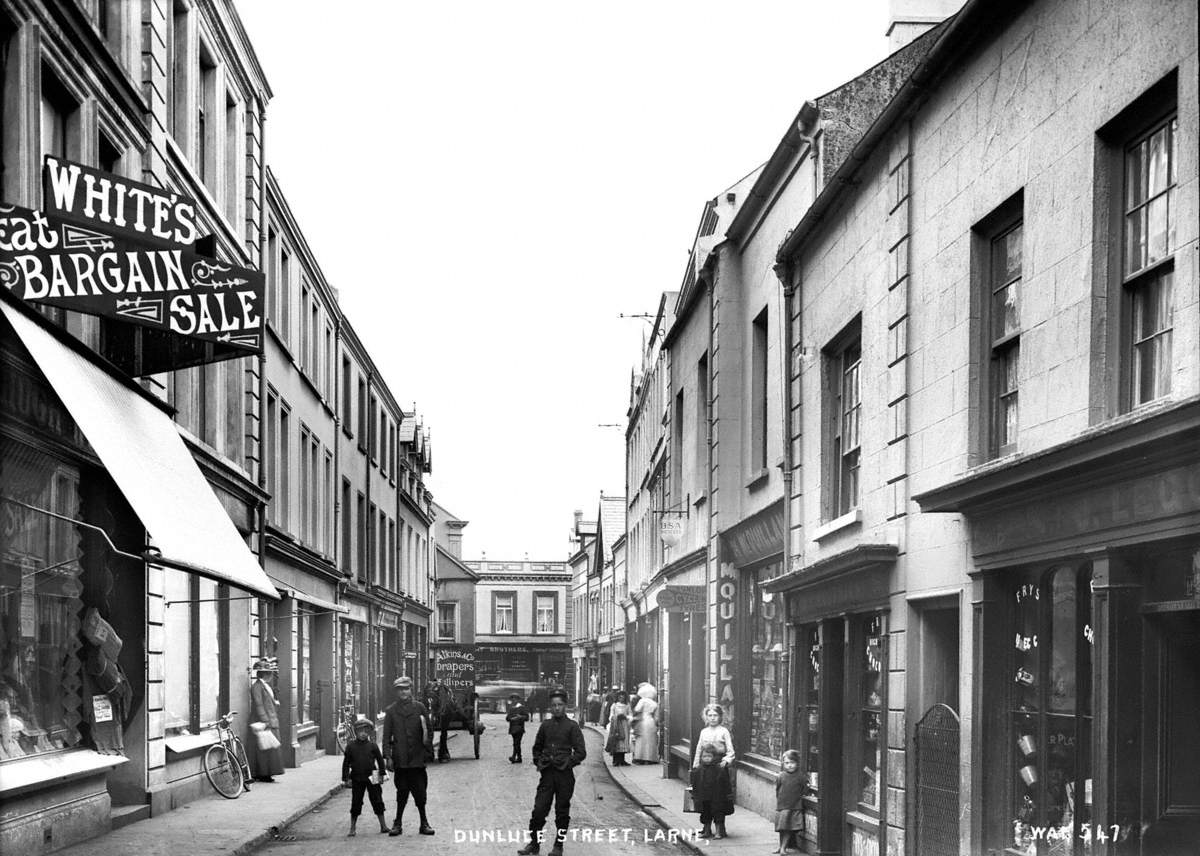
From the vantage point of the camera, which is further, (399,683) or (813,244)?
(399,683)

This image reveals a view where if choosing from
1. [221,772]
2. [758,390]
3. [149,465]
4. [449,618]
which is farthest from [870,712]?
[449,618]

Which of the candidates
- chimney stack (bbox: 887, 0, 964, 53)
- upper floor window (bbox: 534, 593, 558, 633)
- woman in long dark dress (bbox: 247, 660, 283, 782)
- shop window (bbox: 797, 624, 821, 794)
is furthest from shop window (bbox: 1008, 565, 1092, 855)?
upper floor window (bbox: 534, 593, 558, 633)

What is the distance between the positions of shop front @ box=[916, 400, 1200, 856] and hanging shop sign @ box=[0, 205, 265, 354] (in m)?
7.04

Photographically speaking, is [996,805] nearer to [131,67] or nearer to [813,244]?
[813,244]

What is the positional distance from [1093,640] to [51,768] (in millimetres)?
9611

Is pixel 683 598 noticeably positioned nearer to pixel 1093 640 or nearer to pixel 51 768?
pixel 51 768

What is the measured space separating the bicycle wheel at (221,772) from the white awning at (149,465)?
17.6 feet

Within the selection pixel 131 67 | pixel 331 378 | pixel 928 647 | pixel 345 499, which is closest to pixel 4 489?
pixel 131 67

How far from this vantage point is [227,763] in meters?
21.3

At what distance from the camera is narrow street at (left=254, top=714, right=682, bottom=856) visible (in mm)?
15969

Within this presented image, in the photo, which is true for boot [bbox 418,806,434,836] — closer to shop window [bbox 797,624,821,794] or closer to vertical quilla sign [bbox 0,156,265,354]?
shop window [bbox 797,624,821,794]

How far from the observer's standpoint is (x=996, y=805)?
34.4 feet

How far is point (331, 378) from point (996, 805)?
27.9 m

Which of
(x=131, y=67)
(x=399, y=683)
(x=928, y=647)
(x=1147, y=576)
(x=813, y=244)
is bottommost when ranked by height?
(x=399, y=683)
